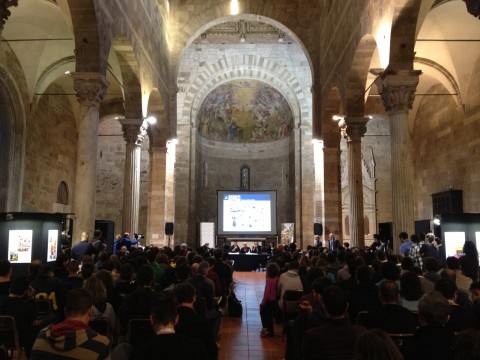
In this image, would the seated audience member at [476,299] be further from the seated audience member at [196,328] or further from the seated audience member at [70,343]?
the seated audience member at [70,343]

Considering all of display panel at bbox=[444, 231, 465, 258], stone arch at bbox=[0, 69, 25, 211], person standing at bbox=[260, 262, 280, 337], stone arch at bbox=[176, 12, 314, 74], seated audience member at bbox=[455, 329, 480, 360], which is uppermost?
stone arch at bbox=[176, 12, 314, 74]

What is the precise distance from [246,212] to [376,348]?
22.0 m

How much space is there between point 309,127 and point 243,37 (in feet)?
19.4

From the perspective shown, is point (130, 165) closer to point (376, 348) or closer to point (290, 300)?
Result: point (290, 300)

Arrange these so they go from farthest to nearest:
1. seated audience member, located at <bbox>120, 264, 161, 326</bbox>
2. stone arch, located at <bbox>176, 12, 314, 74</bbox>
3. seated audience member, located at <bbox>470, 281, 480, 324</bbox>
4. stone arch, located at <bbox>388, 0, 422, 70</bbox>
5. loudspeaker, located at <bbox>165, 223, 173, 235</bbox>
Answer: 1. loudspeaker, located at <bbox>165, 223, 173, 235</bbox>
2. stone arch, located at <bbox>176, 12, 314, 74</bbox>
3. stone arch, located at <bbox>388, 0, 422, 70</bbox>
4. seated audience member, located at <bbox>120, 264, 161, 326</bbox>
5. seated audience member, located at <bbox>470, 281, 480, 324</bbox>

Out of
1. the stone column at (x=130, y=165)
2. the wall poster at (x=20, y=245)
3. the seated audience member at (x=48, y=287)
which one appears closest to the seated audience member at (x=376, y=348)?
the seated audience member at (x=48, y=287)

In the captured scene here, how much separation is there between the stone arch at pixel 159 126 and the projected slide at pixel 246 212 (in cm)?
628

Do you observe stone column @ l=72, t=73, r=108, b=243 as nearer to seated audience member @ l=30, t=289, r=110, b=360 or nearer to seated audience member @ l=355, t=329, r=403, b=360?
seated audience member @ l=30, t=289, r=110, b=360

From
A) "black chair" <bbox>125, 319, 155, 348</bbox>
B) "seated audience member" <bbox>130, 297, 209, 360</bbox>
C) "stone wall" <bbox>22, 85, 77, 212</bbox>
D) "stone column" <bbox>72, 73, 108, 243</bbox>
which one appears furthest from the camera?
"stone wall" <bbox>22, 85, 77, 212</bbox>

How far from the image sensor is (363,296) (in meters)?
4.64

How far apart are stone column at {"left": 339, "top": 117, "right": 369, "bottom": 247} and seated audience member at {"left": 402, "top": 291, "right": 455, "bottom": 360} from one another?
10779 mm

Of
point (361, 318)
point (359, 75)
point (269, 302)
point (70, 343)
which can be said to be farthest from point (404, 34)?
point (70, 343)

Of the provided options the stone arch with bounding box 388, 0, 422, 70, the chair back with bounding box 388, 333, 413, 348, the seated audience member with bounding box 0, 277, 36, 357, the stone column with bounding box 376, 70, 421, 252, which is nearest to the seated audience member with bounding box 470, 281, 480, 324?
the chair back with bounding box 388, 333, 413, 348

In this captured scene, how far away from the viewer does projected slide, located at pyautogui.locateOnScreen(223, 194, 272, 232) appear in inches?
938
